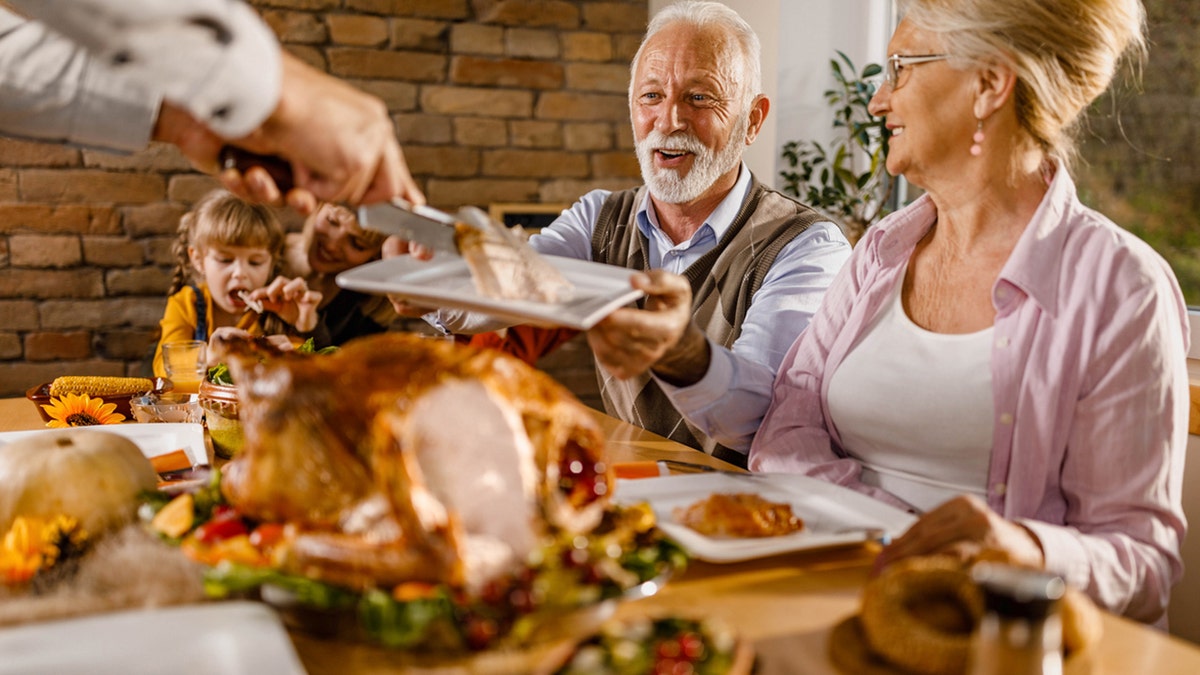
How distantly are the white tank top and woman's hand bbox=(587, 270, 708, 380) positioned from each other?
338 mm

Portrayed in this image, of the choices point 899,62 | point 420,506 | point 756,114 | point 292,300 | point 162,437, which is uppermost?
point 899,62

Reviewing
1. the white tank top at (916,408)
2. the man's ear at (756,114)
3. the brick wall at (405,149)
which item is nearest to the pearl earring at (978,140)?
the white tank top at (916,408)

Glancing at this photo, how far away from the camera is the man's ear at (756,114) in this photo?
8.05 feet

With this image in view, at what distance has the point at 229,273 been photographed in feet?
9.89

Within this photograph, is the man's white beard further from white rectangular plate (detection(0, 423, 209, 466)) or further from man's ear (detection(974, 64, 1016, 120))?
white rectangular plate (detection(0, 423, 209, 466))

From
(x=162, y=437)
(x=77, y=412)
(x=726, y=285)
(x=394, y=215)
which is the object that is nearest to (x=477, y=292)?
(x=394, y=215)

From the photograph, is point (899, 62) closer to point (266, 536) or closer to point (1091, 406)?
point (1091, 406)

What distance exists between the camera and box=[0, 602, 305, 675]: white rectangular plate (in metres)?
0.66

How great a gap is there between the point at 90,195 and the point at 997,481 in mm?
3155

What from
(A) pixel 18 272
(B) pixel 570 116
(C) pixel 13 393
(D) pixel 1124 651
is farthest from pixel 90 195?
(D) pixel 1124 651

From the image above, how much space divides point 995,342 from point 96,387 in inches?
58.7

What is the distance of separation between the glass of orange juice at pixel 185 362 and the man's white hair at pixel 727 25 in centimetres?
126

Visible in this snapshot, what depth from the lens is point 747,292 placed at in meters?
2.15

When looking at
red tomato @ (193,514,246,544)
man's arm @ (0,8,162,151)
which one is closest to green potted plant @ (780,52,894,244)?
man's arm @ (0,8,162,151)
